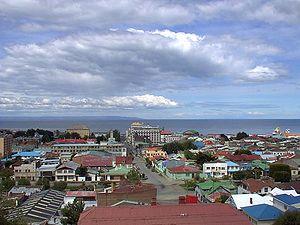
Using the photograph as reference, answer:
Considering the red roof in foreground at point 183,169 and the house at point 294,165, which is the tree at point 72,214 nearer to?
the red roof in foreground at point 183,169

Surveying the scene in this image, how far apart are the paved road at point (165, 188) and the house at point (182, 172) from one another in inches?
22.0

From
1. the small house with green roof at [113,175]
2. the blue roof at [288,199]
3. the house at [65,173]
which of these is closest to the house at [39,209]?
the blue roof at [288,199]

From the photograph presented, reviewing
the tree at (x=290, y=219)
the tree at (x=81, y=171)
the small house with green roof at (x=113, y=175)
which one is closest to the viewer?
the tree at (x=290, y=219)

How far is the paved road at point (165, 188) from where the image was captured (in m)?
23.3

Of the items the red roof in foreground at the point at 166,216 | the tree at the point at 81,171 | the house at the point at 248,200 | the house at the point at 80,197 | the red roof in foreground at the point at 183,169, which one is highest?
the red roof in foreground at the point at 166,216

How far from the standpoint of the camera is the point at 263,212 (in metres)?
14.7

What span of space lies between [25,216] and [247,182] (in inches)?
464

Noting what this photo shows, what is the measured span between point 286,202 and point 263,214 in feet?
5.11

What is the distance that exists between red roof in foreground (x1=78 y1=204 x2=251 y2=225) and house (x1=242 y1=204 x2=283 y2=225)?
2.61m

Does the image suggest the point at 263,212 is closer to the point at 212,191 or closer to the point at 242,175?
the point at 212,191

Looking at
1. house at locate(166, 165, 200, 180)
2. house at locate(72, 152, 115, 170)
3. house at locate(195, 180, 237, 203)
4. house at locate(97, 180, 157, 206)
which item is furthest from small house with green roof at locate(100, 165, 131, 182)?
house at locate(97, 180, 157, 206)

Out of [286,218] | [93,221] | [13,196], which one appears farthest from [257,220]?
[13,196]

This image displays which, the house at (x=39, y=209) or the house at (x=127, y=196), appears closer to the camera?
the house at (x=39, y=209)

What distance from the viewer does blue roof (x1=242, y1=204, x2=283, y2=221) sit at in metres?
14.5
